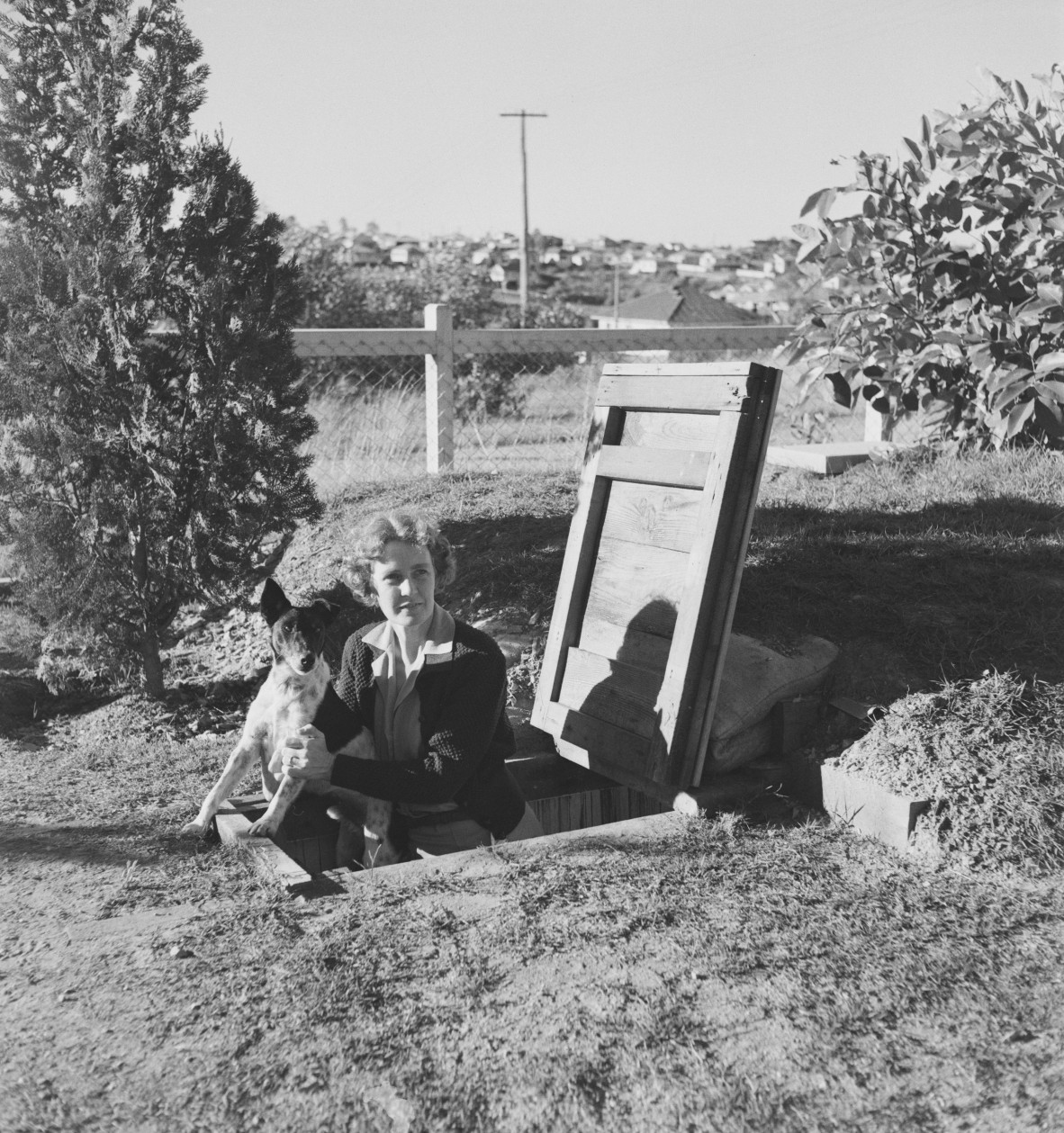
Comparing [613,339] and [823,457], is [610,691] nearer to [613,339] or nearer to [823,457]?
[823,457]

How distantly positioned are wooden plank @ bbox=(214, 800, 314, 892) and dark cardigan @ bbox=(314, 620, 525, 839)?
29 centimetres

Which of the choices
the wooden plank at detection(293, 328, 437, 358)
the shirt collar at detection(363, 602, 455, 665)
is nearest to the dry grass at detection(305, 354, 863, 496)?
the wooden plank at detection(293, 328, 437, 358)

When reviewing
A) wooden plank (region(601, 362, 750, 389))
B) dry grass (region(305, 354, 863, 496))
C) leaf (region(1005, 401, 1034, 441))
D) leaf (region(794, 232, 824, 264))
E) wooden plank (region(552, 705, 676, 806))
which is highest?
leaf (region(794, 232, 824, 264))

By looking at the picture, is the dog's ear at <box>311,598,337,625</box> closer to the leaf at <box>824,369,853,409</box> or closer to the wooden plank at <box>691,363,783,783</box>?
the wooden plank at <box>691,363,783,783</box>

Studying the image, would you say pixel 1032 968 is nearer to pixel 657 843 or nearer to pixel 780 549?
pixel 657 843

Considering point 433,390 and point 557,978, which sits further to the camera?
point 433,390

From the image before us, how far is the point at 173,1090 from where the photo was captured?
7.52 ft

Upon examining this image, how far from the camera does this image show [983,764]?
3629 mm

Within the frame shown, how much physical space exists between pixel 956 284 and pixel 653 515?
12.6 ft

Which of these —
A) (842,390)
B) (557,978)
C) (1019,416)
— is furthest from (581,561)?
(842,390)

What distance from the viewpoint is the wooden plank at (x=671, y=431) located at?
4.19 meters

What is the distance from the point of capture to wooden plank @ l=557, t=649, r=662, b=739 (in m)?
4.21

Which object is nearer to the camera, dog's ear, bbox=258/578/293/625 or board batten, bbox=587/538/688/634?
dog's ear, bbox=258/578/293/625

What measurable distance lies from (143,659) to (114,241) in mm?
1921
